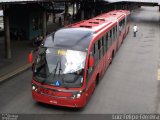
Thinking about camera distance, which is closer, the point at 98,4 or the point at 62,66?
the point at 62,66

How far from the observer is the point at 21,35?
92.5 ft

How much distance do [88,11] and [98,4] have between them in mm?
3115

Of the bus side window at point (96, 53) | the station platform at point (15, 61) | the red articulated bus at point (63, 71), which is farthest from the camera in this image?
the station platform at point (15, 61)

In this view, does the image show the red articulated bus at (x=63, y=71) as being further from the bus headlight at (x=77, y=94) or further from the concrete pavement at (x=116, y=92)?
the concrete pavement at (x=116, y=92)

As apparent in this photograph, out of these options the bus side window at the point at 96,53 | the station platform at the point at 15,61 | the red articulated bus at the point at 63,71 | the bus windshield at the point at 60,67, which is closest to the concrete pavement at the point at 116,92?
the station platform at the point at 15,61

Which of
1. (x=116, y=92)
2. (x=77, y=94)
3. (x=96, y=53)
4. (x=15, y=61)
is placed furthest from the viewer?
(x=15, y=61)

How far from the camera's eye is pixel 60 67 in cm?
1083

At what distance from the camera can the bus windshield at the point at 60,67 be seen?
1072 centimetres

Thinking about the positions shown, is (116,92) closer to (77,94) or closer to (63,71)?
(77,94)

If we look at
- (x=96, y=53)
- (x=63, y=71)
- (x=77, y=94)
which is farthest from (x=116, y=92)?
(x=63, y=71)

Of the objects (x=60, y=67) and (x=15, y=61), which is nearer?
(x=60, y=67)

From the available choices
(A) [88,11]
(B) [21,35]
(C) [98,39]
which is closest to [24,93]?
(C) [98,39]

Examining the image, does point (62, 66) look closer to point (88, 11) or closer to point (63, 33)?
point (63, 33)

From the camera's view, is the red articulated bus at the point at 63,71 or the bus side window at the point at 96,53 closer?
the red articulated bus at the point at 63,71
